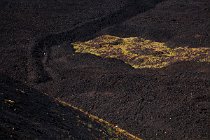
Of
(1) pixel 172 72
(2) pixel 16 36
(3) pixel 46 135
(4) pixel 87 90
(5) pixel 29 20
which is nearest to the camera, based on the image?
(3) pixel 46 135

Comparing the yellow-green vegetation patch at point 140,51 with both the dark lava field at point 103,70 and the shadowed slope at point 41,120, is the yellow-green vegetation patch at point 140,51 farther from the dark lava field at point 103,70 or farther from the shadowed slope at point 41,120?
the shadowed slope at point 41,120

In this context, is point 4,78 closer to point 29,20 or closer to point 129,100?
point 129,100

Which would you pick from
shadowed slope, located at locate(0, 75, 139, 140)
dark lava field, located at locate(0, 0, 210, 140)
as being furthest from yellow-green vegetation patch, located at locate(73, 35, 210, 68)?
shadowed slope, located at locate(0, 75, 139, 140)

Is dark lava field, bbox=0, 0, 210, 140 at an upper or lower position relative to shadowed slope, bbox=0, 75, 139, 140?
lower

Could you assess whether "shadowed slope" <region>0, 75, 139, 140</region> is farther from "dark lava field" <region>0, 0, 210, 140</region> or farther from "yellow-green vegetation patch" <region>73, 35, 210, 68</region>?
"yellow-green vegetation patch" <region>73, 35, 210, 68</region>

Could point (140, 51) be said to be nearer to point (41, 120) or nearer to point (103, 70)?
point (103, 70)

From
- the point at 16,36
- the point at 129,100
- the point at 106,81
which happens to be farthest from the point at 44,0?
the point at 129,100
